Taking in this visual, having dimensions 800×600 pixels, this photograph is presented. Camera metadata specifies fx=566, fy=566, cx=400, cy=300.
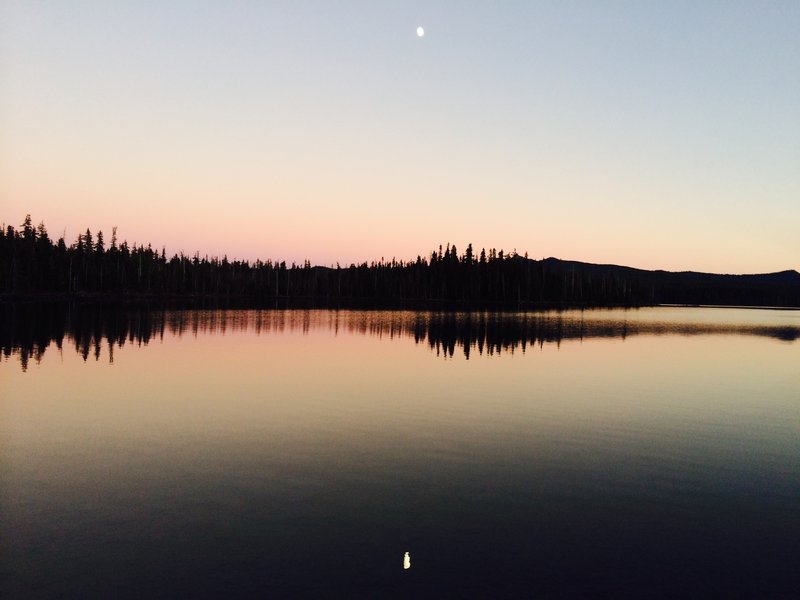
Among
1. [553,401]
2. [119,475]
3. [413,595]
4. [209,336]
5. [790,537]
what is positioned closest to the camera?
[413,595]

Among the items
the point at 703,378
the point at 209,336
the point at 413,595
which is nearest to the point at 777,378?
the point at 703,378

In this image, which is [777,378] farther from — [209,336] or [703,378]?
[209,336]

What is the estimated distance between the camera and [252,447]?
18469 millimetres

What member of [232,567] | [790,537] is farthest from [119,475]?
[790,537]

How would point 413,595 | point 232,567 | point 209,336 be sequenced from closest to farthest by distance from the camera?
point 413,595 → point 232,567 → point 209,336

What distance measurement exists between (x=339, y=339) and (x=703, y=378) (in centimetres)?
3410

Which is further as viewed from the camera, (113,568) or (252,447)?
(252,447)

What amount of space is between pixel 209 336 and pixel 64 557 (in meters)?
47.5

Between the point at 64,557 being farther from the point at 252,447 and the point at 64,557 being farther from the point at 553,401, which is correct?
the point at 553,401

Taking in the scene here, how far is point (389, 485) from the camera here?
15008mm

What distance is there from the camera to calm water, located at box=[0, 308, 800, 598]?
10.4 m

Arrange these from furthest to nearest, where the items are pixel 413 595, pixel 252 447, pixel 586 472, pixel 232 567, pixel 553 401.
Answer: pixel 553 401 < pixel 252 447 < pixel 586 472 < pixel 232 567 < pixel 413 595

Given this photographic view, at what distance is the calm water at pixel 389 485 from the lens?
34.1 ft

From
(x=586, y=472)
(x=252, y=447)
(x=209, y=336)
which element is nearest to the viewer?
(x=586, y=472)
